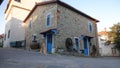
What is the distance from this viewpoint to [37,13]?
18.6 m

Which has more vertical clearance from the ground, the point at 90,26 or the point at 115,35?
the point at 90,26

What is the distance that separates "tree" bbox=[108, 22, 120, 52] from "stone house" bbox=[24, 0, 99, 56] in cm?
879

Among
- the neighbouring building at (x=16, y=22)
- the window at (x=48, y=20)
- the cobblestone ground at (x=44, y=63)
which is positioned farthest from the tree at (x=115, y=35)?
the cobblestone ground at (x=44, y=63)

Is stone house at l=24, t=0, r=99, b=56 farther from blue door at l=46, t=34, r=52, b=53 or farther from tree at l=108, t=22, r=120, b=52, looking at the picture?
tree at l=108, t=22, r=120, b=52

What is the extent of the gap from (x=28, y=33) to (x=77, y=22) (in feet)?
26.4

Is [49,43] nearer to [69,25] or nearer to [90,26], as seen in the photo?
[69,25]

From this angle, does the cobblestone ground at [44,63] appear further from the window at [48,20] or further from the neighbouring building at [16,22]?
the neighbouring building at [16,22]

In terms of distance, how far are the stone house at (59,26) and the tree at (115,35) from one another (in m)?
8.79

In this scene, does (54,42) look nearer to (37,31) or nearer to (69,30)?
(69,30)

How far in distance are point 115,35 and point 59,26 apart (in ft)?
59.9

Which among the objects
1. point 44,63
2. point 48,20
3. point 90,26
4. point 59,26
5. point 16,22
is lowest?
point 44,63

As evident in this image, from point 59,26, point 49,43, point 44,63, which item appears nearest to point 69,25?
point 59,26

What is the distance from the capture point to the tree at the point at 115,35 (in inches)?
1085

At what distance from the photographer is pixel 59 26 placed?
14.8 metres
